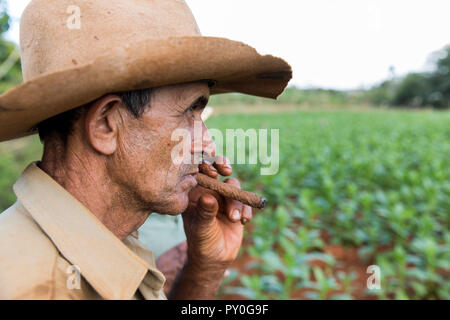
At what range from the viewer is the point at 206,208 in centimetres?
167

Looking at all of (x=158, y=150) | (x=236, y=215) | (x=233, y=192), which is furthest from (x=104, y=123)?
(x=236, y=215)

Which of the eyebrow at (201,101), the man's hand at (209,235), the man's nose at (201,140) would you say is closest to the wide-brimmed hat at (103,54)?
the eyebrow at (201,101)

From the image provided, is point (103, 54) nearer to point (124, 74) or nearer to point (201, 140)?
point (124, 74)

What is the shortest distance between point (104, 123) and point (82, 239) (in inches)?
16.2

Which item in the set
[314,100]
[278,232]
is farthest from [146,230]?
[314,100]

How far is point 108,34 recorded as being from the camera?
4.15 ft

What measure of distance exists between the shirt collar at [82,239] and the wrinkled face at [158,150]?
201 millimetres

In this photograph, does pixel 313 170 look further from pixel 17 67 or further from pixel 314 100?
pixel 314 100

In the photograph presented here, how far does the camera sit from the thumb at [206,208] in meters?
1.65

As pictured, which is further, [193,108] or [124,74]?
[193,108]
